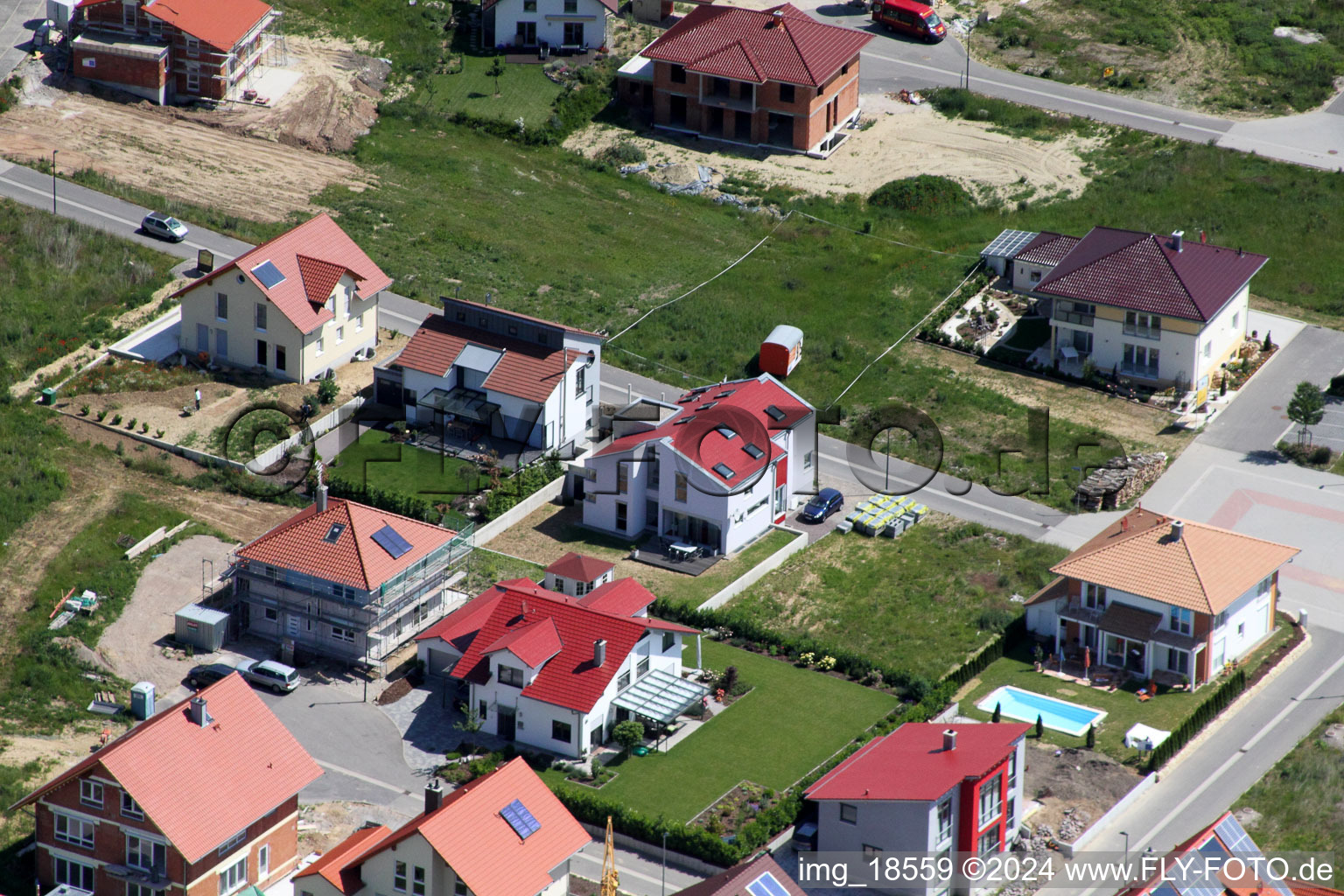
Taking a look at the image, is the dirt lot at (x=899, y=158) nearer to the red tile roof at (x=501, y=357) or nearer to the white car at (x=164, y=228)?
the white car at (x=164, y=228)

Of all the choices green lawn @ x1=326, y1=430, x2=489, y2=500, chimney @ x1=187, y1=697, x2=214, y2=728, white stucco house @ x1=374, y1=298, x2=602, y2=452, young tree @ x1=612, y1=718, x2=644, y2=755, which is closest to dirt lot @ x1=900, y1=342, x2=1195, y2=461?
white stucco house @ x1=374, y1=298, x2=602, y2=452

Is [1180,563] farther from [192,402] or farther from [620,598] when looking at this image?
[192,402]

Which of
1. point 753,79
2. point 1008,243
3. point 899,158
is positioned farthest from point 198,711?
point 899,158

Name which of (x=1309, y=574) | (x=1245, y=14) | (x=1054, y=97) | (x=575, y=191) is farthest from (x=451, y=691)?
(x=1245, y=14)

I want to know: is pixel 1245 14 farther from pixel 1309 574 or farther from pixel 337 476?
pixel 337 476

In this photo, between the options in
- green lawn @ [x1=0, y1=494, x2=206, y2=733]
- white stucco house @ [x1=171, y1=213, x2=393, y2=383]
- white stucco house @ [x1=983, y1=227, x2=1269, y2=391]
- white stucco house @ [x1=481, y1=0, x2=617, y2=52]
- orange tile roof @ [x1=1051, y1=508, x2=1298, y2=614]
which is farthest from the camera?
white stucco house @ [x1=481, y1=0, x2=617, y2=52]

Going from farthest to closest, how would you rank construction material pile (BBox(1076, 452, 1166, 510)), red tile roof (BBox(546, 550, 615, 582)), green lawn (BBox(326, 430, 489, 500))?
construction material pile (BBox(1076, 452, 1166, 510)), green lawn (BBox(326, 430, 489, 500)), red tile roof (BBox(546, 550, 615, 582))

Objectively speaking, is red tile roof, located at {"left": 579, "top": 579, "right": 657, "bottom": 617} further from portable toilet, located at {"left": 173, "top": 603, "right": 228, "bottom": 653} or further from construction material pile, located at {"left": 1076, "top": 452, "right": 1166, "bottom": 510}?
construction material pile, located at {"left": 1076, "top": 452, "right": 1166, "bottom": 510}
